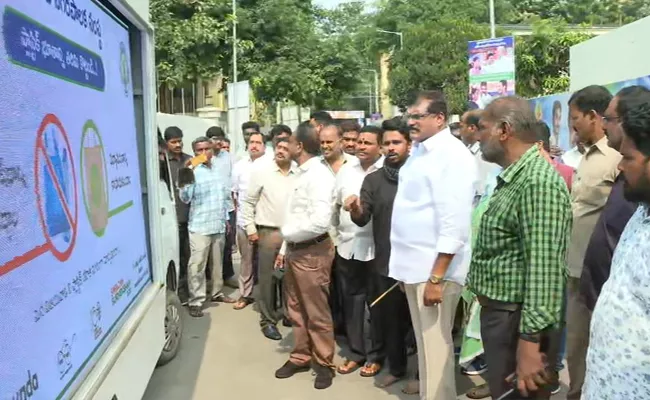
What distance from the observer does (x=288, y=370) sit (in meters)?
5.04

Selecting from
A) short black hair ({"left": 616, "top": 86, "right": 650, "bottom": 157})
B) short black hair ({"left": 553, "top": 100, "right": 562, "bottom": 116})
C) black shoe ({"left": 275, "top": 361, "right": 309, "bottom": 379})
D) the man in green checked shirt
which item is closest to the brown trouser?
black shoe ({"left": 275, "top": 361, "right": 309, "bottom": 379})

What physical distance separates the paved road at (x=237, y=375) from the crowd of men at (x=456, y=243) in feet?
0.43

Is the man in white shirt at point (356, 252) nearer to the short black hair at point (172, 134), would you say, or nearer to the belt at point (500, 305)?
the belt at point (500, 305)

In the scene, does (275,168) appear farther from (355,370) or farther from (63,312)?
(63,312)

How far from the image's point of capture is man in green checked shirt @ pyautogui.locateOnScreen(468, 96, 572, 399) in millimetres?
2588

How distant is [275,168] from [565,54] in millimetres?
22304

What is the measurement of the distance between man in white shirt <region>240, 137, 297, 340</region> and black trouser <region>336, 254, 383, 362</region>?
786mm

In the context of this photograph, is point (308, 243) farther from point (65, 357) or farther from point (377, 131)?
point (65, 357)

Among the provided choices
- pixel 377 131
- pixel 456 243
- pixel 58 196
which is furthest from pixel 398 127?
pixel 58 196

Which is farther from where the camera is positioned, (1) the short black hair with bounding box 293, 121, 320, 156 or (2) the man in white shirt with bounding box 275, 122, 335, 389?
(1) the short black hair with bounding box 293, 121, 320, 156

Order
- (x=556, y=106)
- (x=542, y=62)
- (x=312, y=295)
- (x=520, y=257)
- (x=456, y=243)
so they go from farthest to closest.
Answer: (x=542, y=62) → (x=556, y=106) → (x=312, y=295) → (x=456, y=243) → (x=520, y=257)

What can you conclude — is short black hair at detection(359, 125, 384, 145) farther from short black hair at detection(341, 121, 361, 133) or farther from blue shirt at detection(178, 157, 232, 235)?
blue shirt at detection(178, 157, 232, 235)

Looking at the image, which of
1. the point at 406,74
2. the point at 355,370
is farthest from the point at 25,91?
the point at 406,74

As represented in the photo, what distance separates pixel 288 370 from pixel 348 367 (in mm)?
477
